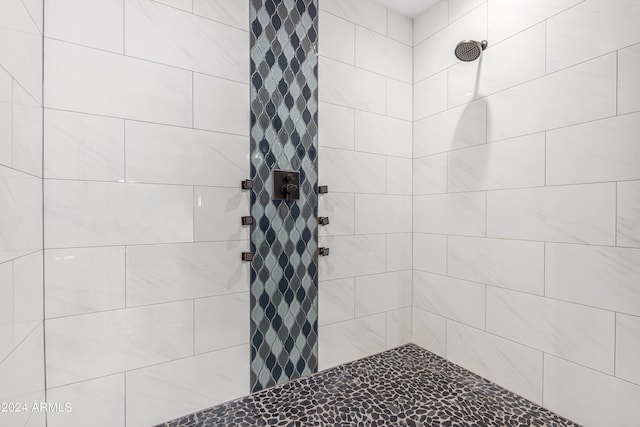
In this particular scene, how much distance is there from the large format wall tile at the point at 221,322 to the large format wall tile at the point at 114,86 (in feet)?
2.58

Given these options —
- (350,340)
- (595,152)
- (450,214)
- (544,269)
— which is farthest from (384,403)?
(595,152)

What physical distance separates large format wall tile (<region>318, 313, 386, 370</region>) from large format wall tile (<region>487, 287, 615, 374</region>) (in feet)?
1.99

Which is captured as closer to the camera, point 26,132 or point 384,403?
point 26,132

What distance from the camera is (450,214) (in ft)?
5.81

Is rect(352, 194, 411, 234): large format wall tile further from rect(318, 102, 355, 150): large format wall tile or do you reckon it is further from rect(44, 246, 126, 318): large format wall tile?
rect(44, 246, 126, 318): large format wall tile

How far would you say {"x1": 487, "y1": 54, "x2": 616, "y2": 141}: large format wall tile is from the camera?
1178mm

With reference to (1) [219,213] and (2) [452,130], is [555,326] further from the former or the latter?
(1) [219,213]

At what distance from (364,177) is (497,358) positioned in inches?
44.9

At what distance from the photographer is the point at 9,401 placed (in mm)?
812

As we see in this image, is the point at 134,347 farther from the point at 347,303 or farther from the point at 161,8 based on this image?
the point at 161,8

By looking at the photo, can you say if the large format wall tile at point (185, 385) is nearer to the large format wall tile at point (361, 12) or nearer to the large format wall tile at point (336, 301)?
the large format wall tile at point (336, 301)

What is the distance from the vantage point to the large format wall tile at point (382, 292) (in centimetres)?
181

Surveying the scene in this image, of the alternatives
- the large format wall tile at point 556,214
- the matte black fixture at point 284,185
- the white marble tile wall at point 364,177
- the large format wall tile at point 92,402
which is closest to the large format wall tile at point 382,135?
the white marble tile wall at point 364,177

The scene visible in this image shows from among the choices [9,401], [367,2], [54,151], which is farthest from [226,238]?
[367,2]
